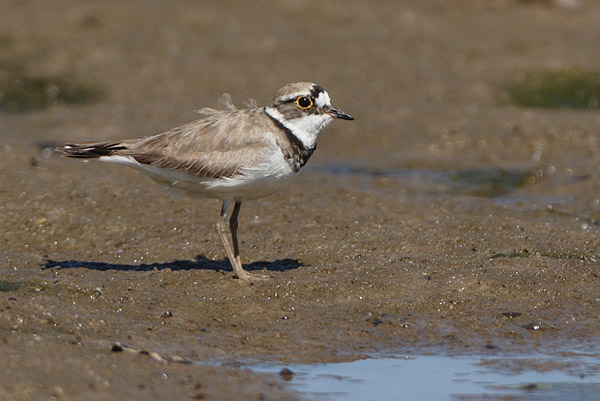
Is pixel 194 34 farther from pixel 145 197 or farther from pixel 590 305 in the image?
pixel 590 305

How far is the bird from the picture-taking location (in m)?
6.75

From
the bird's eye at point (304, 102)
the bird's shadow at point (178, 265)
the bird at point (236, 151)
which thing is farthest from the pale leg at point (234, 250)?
the bird's eye at point (304, 102)

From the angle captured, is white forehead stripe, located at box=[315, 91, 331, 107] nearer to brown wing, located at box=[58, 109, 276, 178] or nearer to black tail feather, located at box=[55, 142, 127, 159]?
brown wing, located at box=[58, 109, 276, 178]

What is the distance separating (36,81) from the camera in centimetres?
1441

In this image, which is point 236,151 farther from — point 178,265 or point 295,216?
point 295,216

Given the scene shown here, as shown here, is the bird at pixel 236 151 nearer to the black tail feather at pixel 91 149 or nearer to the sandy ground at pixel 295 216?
the black tail feather at pixel 91 149

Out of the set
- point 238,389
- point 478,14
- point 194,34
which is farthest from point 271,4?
point 238,389

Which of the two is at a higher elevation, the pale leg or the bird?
the bird

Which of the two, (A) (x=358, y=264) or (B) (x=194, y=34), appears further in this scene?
(B) (x=194, y=34)

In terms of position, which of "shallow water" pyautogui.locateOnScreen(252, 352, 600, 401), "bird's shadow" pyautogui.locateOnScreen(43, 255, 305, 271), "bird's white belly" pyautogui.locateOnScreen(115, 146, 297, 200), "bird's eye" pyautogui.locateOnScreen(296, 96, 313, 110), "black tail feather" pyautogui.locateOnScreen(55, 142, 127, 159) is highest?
"bird's eye" pyautogui.locateOnScreen(296, 96, 313, 110)

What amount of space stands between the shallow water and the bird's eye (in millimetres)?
2168

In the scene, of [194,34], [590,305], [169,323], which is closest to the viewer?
[169,323]

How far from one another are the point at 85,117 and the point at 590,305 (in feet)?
27.2

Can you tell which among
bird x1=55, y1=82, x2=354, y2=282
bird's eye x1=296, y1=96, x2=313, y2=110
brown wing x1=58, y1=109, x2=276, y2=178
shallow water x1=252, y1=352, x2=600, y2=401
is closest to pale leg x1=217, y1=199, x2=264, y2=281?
bird x1=55, y1=82, x2=354, y2=282
